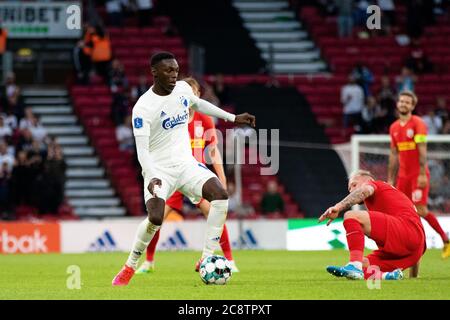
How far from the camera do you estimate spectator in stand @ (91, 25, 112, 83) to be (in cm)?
2762

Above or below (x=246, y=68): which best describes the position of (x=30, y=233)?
below

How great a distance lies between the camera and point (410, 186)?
18.1 m

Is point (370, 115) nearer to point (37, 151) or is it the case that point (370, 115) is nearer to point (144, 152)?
point (37, 151)

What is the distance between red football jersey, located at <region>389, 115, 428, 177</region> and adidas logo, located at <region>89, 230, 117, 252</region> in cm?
665

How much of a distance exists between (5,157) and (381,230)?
13.6 metres

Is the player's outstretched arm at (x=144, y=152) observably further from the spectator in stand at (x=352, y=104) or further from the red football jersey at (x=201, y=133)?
the spectator in stand at (x=352, y=104)

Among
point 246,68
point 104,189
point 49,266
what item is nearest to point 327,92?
point 246,68

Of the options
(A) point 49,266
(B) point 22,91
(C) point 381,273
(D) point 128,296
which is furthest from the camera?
(B) point 22,91

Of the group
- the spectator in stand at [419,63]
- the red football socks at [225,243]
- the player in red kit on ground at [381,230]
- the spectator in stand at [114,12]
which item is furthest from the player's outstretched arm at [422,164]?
the spectator in stand at [114,12]

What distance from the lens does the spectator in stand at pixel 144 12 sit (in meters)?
29.9

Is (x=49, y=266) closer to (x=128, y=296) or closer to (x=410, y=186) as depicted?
(x=410, y=186)

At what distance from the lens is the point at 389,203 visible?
509 inches

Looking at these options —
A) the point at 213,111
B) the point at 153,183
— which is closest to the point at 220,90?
the point at 213,111
